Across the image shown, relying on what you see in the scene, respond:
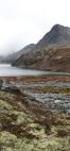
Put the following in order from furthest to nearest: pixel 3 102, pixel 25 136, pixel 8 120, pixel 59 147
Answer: pixel 3 102 → pixel 8 120 → pixel 25 136 → pixel 59 147

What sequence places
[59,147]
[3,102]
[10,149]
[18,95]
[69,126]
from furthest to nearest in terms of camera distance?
1. [18,95]
2. [3,102]
3. [69,126]
4. [59,147]
5. [10,149]

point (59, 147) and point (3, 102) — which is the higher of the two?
point (3, 102)

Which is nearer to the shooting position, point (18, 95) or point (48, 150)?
point (48, 150)

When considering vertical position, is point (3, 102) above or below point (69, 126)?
above

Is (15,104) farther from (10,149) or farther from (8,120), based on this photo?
(10,149)

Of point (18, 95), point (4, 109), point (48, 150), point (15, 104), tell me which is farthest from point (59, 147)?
point (18, 95)

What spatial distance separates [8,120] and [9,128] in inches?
81.4

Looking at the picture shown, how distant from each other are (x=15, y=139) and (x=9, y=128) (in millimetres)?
2575

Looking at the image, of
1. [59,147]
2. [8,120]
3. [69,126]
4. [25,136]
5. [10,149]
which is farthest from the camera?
[69,126]

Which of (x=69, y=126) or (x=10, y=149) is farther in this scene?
(x=69, y=126)

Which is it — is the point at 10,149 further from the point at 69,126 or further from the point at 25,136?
the point at 69,126

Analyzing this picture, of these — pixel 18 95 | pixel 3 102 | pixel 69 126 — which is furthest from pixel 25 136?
pixel 18 95

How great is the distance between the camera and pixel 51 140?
24.8 metres

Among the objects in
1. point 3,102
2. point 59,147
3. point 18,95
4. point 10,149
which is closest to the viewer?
point 10,149
